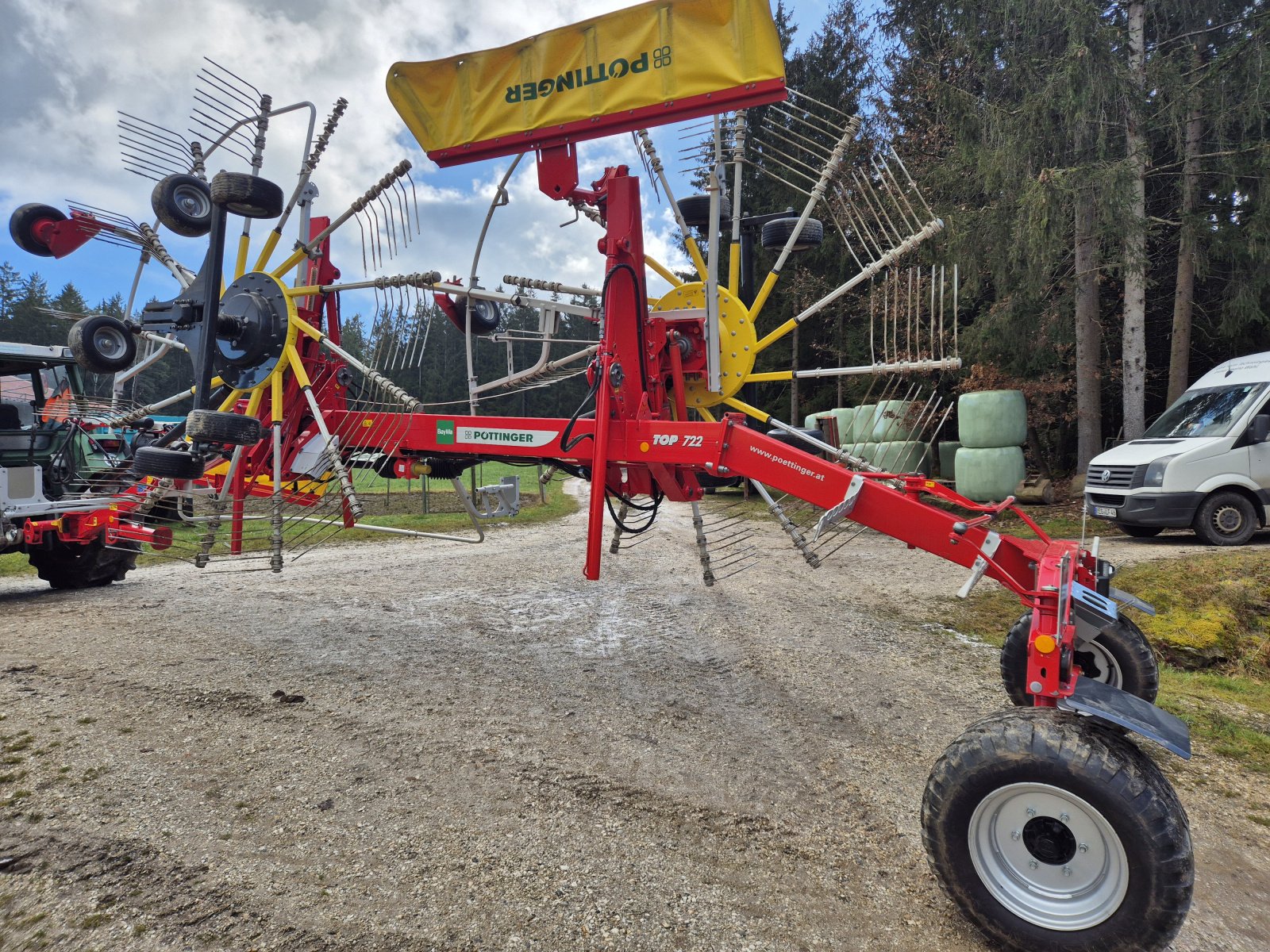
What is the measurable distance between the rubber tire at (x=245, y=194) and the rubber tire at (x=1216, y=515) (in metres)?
10.5

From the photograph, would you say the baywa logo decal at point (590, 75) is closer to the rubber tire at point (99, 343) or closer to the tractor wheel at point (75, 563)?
the rubber tire at point (99, 343)

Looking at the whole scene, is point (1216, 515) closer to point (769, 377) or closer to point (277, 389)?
point (769, 377)

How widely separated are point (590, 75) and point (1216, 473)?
361 inches

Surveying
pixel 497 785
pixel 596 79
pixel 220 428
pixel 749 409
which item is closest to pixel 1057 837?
pixel 497 785

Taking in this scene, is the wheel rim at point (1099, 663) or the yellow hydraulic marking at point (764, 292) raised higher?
the yellow hydraulic marking at point (764, 292)

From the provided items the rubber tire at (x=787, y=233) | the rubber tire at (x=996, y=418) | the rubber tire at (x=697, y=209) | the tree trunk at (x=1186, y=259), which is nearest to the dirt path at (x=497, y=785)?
the rubber tire at (x=787, y=233)

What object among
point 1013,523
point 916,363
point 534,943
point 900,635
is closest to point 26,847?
point 534,943

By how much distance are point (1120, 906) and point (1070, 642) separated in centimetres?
83

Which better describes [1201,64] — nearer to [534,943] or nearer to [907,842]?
[907,842]

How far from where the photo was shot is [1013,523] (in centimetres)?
1206

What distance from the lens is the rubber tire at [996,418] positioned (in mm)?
12969

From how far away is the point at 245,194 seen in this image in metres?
4.45

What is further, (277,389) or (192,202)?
(277,389)

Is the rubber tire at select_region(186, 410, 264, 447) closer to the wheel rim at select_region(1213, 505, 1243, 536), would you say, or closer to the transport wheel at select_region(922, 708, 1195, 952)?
the transport wheel at select_region(922, 708, 1195, 952)
